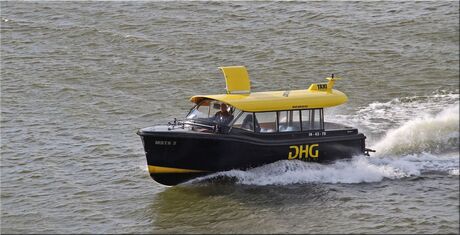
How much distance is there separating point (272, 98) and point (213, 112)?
1598 millimetres

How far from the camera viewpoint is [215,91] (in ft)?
98.6

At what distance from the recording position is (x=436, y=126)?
24.7 m

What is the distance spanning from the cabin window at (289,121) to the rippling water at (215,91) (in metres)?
0.94

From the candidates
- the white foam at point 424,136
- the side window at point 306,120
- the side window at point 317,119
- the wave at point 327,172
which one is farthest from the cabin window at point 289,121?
the white foam at point 424,136

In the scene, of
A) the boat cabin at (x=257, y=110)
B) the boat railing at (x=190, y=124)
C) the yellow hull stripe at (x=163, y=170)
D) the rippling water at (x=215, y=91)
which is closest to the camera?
the rippling water at (x=215, y=91)

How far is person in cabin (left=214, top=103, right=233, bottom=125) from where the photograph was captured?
21.5 meters

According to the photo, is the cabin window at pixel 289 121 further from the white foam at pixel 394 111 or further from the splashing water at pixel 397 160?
the white foam at pixel 394 111

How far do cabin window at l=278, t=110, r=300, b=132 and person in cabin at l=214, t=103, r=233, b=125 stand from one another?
4.34ft

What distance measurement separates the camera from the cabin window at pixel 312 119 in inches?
862

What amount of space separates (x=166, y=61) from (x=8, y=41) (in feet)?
30.6

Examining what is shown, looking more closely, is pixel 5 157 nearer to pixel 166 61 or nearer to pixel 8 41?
pixel 166 61

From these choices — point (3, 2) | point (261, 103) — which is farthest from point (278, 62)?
point (3, 2)

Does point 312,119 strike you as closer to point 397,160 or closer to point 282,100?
point 282,100

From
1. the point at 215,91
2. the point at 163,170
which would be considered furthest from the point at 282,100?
the point at 215,91
